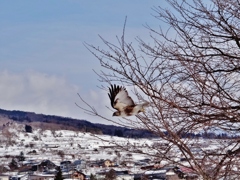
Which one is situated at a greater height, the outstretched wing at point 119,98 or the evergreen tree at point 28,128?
the evergreen tree at point 28,128

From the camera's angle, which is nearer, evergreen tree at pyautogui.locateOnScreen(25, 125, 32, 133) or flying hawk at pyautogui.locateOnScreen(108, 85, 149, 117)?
flying hawk at pyautogui.locateOnScreen(108, 85, 149, 117)

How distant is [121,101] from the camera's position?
4.20 metres

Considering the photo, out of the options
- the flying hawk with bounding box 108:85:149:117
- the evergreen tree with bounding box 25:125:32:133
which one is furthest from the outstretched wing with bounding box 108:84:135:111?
the evergreen tree with bounding box 25:125:32:133

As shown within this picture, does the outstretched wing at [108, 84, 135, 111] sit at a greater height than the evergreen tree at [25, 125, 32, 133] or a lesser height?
lesser

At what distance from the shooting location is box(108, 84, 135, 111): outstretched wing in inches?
163

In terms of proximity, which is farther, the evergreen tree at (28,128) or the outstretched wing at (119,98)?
the evergreen tree at (28,128)

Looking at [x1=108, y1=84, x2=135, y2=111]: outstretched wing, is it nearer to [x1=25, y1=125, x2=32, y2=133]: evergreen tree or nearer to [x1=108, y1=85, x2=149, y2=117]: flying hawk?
[x1=108, y1=85, x2=149, y2=117]: flying hawk

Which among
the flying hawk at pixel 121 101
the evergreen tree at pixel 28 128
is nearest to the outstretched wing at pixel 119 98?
the flying hawk at pixel 121 101

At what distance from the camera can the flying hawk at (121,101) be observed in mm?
4090

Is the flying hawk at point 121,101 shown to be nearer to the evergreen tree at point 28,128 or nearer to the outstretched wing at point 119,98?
the outstretched wing at point 119,98

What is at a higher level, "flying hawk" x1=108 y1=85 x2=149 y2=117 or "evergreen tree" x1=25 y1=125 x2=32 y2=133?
"evergreen tree" x1=25 y1=125 x2=32 y2=133

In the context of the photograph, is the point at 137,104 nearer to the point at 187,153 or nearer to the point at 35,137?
the point at 187,153

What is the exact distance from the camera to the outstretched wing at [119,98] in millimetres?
4141

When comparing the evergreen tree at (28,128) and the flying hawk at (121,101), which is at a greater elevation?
the evergreen tree at (28,128)
